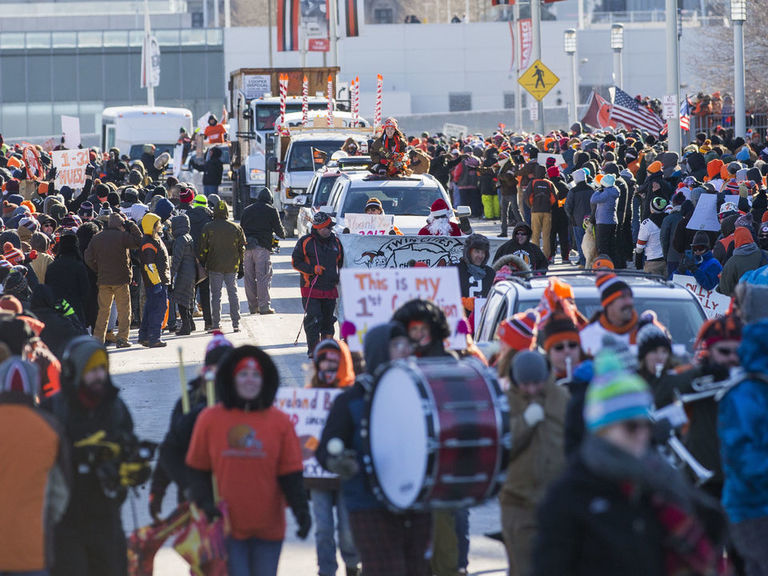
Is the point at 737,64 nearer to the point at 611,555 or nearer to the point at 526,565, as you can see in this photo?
the point at 526,565

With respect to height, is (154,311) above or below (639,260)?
below

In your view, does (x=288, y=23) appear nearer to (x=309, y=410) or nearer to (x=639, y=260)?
(x=639, y=260)

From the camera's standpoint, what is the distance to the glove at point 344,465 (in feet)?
22.3

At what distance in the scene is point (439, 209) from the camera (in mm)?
18016

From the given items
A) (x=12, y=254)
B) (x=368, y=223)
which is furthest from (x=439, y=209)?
(x=12, y=254)

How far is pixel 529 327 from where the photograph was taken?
26.1ft

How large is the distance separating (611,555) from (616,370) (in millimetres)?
584

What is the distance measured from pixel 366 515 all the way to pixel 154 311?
11044 millimetres

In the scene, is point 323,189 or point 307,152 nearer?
point 323,189

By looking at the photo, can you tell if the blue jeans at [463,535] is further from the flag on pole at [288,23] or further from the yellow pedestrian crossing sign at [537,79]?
the flag on pole at [288,23]

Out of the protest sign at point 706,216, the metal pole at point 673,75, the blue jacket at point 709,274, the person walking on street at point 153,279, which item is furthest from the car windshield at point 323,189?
the blue jacket at point 709,274

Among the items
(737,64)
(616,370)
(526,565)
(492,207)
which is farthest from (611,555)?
(492,207)

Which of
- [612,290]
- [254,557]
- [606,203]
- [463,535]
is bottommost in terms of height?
[463,535]

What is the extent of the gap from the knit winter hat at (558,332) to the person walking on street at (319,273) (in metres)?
7.71
